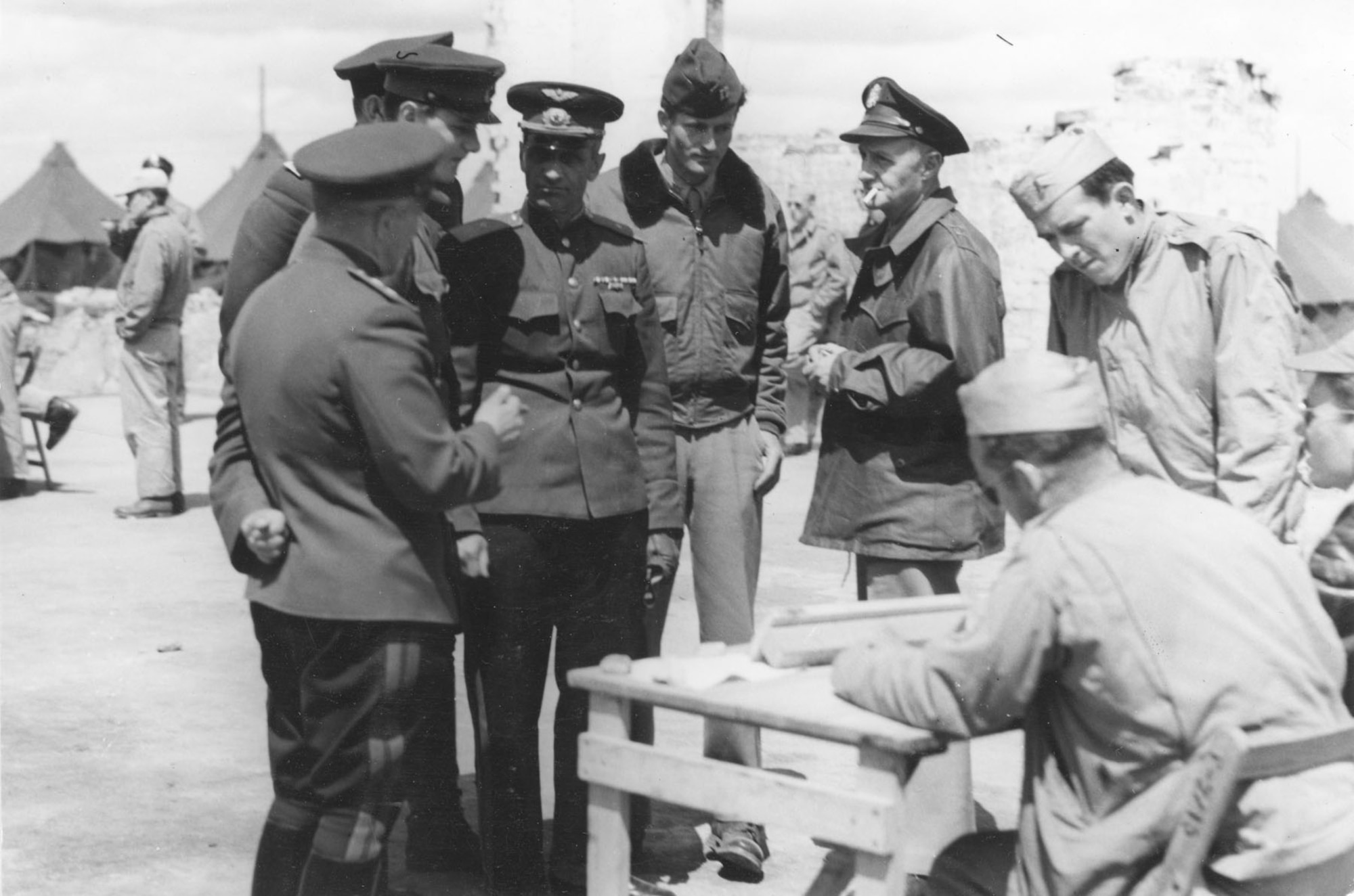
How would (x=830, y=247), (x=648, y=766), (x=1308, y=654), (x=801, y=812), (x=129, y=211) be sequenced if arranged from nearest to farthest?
(x=1308, y=654) < (x=801, y=812) < (x=648, y=766) < (x=129, y=211) < (x=830, y=247)

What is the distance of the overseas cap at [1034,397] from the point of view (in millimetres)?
3092

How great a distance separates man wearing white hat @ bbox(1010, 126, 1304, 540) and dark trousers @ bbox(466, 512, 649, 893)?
1418 millimetres

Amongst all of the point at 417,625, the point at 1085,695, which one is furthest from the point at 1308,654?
the point at 417,625

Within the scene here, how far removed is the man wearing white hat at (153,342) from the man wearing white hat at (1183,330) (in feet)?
25.2

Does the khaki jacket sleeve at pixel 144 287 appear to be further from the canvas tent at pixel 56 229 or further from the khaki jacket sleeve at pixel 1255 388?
the canvas tent at pixel 56 229

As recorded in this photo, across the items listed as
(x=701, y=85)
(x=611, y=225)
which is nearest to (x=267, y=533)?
(x=611, y=225)

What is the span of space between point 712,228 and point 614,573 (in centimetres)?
120

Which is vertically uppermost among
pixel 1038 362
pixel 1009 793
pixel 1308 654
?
pixel 1038 362

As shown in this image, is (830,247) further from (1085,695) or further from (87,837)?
(1085,695)

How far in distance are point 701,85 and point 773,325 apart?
832 millimetres

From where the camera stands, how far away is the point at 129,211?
11.1 m

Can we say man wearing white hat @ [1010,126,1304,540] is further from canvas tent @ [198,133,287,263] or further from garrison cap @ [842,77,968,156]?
canvas tent @ [198,133,287,263]

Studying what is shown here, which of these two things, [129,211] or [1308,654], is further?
[129,211]

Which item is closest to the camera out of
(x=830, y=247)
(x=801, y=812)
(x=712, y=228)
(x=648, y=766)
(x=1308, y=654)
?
(x=1308, y=654)
